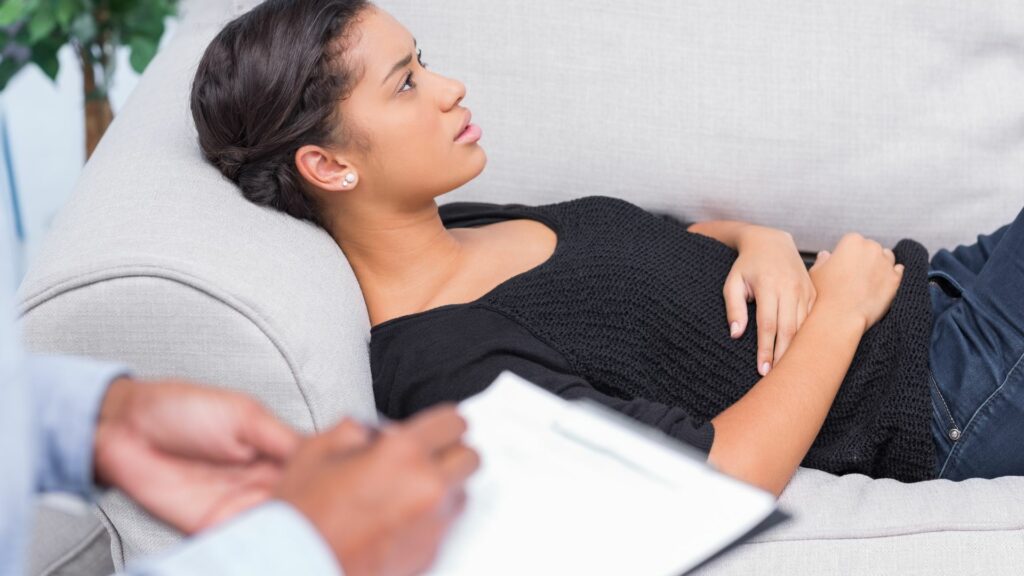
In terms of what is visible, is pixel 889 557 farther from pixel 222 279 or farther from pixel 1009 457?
pixel 222 279

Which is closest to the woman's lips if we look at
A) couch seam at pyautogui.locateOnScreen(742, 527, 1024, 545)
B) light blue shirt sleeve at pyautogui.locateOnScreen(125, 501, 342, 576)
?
couch seam at pyautogui.locateOnScreen(742, 527, 1024, 545)

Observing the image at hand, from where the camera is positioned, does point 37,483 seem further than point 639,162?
No

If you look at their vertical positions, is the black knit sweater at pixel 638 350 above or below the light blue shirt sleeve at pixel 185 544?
below

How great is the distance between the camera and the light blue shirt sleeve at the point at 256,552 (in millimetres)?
536

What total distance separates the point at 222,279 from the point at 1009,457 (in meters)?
0.89

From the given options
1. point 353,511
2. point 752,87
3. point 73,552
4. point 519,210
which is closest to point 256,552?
point 353,511

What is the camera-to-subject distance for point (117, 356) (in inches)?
39.6

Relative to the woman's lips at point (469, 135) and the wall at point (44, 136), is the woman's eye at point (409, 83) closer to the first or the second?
the woman's lips at point (469, 135)

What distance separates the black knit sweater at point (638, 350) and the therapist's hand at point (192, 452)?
1.43ft

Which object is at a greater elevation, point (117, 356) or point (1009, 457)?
point (117, 356)

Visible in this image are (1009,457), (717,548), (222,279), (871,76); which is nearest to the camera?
(717,548)

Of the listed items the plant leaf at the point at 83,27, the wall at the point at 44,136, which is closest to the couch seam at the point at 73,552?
the plant leaf at the point at 83,27

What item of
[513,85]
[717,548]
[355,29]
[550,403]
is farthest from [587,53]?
[717,548]

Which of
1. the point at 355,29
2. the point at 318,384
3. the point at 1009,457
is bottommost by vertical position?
the point at 1009,457
